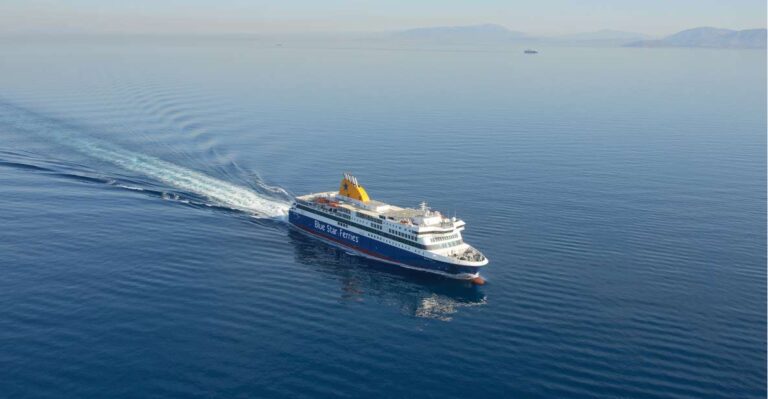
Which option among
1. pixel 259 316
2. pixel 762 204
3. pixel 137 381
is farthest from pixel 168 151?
pixel 762 204

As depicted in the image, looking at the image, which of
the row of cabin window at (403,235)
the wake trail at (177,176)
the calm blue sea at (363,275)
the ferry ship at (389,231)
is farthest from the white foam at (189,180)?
the row of cabin window at (403,235)

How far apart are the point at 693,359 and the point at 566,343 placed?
1302cm

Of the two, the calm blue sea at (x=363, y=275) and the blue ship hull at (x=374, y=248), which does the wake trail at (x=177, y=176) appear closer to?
the calm blue sea at (x=363, y=275)

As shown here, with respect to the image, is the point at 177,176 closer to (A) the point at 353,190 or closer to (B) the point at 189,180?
(B) the point at 189,180

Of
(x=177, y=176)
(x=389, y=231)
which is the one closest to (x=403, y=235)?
(x=389, y=231)

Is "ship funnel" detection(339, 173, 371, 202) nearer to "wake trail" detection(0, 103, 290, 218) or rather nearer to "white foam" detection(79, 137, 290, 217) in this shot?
"wake trail" detection(0, 103, 290, 218)

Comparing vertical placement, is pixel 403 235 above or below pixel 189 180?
below

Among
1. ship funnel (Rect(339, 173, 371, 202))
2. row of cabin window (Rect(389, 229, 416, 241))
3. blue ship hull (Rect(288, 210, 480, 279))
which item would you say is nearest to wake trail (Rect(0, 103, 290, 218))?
blue ship hull (Rect(288, 210, 480, 279))

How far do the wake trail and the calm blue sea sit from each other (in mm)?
563

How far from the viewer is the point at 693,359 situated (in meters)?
68.7

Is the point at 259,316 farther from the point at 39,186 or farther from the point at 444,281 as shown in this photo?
the point at 39,186

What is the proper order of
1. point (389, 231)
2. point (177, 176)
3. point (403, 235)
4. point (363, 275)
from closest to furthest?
1. point (363, 275)
2. point (403, 235)
3. point (389, 231)
4. point (177, 176)

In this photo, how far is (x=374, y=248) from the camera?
337 feet

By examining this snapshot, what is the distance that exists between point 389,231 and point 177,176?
51.1 metres
